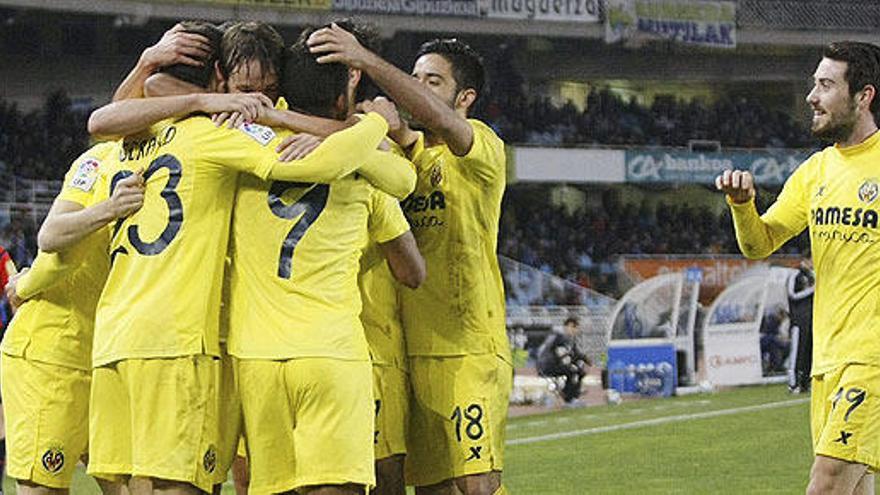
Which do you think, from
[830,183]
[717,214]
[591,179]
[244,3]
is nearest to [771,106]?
[717,214]

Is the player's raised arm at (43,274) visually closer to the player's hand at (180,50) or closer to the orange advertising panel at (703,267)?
the player's hand at (180,50)

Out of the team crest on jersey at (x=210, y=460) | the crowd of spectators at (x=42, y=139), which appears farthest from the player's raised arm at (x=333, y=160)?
the crowd of spectators at (x=42, y=139)

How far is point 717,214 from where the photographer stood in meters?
42.4

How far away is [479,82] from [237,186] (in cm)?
171

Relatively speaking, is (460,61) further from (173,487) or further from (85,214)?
(173,487)

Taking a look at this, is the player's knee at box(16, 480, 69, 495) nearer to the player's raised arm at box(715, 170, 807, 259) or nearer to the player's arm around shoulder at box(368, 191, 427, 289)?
the player's arm around shoulder at box(368, 191, 427, 289)

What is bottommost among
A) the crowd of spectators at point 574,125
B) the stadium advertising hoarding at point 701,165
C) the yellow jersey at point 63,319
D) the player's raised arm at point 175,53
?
the yellow jersey at point 63,319

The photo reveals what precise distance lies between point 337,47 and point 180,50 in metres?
0.54

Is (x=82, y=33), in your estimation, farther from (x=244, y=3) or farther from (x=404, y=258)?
(x=404, y=258)

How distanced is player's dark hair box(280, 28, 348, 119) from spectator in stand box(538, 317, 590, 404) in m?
16.1

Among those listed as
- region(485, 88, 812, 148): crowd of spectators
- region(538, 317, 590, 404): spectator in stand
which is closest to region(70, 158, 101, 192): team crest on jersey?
region(538, 317, 590, 404): spectator in stand

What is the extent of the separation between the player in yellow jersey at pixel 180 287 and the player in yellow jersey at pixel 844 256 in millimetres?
2459

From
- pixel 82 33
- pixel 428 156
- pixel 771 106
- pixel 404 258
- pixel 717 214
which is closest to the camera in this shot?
pixel 404 258

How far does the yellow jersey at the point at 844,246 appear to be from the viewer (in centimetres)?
720
